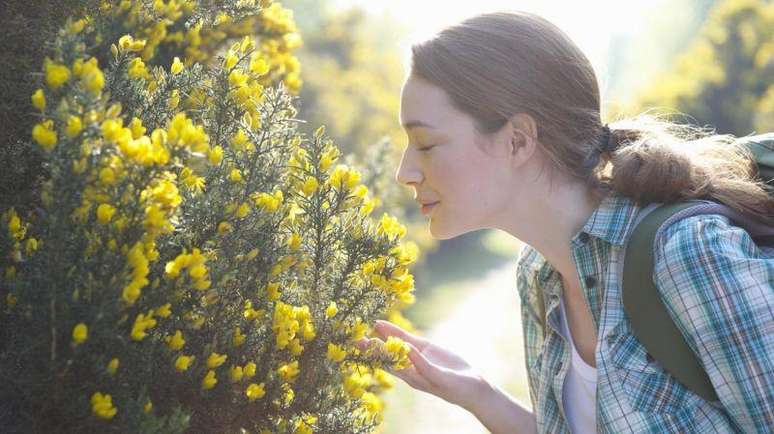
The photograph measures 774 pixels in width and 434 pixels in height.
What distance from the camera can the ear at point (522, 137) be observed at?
105 inches

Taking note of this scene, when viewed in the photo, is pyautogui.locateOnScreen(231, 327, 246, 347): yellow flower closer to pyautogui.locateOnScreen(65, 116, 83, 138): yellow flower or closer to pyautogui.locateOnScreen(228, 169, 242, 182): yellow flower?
pyautogui.locateOnScreen(228, 169, 242, 182): yellow flower

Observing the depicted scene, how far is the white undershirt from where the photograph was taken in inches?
109

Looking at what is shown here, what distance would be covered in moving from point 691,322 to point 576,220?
0.60m

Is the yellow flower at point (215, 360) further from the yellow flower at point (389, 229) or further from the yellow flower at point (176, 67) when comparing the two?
the yellow flower at point (176, 67)

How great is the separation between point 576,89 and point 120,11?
1.35 meters

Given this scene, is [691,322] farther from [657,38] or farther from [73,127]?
[657,38]

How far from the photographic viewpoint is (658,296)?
2.28m

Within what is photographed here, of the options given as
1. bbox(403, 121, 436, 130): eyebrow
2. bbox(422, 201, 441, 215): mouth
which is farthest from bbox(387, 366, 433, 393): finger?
bbox(403, 121, 436, 130): eyebrow

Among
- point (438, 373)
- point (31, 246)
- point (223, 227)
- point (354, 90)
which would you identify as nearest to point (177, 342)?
point (223, 227)

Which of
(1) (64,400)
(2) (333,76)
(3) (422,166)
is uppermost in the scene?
(2) (333,76)

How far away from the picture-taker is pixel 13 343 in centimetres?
193

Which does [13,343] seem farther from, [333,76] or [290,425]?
→ [333,76]

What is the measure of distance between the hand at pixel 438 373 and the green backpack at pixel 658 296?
2.31ft

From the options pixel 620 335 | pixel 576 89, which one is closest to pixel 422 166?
pixel 576 89
